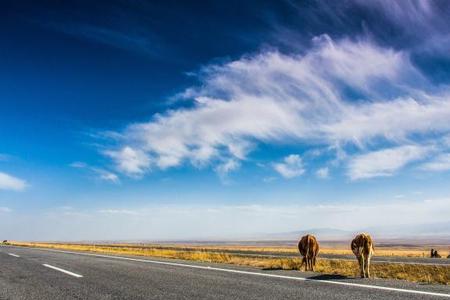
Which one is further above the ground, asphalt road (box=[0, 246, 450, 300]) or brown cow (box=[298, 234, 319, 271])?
brown cow (box=[298, 234, 319, 271])

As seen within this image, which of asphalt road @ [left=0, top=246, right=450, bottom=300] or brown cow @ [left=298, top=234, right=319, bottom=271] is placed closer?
asphalt road @ [left=0, top=246, right=450, bottom=300]

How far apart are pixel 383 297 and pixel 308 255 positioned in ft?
25.2

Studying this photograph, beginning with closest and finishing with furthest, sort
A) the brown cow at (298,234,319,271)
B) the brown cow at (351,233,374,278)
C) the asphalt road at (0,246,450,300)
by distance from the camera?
the asphalt road at (0,246,450,300) < the brown cow at (351,233,374,278) < the brown cow at (298,234,319,271)

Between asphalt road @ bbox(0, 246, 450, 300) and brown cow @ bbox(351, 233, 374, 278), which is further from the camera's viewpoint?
brown cow @ bbox(351, 233, 374, 278)

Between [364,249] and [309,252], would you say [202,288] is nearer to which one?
[364,249]

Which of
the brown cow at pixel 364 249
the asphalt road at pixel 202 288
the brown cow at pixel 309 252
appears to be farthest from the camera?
the brown cow at pixel 309 252

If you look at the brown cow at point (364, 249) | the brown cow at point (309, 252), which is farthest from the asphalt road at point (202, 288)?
the brown cow at point (309, 252)

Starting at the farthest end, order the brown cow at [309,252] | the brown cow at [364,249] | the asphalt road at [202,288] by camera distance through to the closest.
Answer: the brown cow at [309,252]
the brown cow at [364,249]
the asphalt road at [202,288]

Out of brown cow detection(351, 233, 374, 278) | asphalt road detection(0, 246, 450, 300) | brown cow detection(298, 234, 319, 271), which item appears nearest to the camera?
asphalt road detection(0, 246, 450, 300)

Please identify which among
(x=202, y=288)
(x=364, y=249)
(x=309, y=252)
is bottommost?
(x=202, y=288)

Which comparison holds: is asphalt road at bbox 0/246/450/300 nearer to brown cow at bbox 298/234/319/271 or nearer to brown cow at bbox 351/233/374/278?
brown cow at bbox 351/233/374/278

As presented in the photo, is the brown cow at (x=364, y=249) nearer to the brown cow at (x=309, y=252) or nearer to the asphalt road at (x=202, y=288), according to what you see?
the asphalt road at (x=202, y=288)

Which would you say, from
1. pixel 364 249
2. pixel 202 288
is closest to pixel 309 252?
pixel 364 249

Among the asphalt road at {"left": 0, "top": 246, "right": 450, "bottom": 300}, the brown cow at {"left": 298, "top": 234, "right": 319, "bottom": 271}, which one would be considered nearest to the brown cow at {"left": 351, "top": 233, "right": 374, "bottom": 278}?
the asphalt road at {"left": 0, "top": 246, "right": 450, "bottom": 300}
